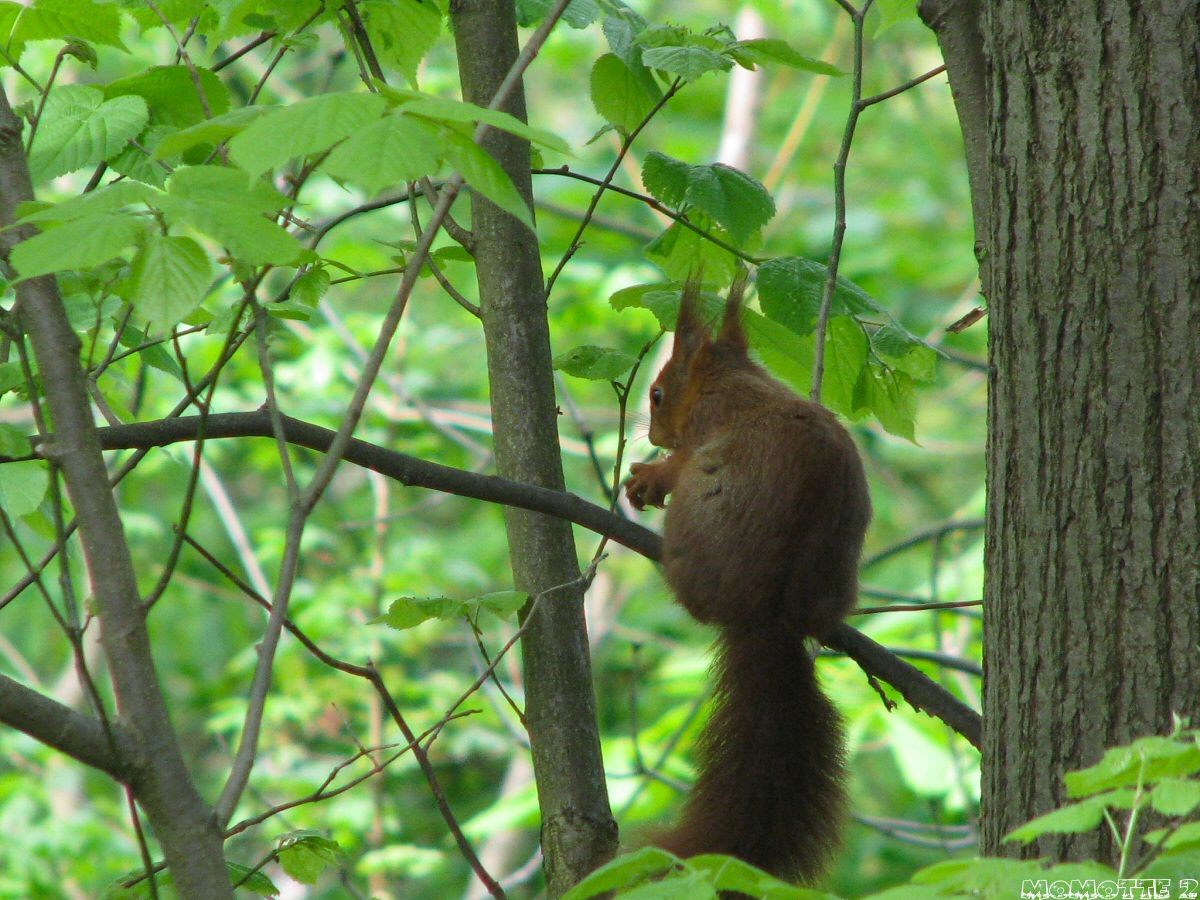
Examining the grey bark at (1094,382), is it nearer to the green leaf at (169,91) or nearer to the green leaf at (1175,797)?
the green leaf at (1175,797)

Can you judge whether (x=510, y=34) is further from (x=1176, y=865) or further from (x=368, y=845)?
(x=368, y=845)

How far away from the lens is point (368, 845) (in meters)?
5.08

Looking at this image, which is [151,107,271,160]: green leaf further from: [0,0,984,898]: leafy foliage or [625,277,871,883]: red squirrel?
[625,277,871,883]: red squirrel

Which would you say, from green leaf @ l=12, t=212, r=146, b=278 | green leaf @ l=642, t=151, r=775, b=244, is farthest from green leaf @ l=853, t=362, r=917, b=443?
green leaf @ l=12, t=212, r=146, b=278

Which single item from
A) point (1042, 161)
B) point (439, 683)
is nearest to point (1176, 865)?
point (1042, 161)

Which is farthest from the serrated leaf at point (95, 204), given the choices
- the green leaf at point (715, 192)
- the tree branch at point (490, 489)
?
the green leaf at point (715, 192)

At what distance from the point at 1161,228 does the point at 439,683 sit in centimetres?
430

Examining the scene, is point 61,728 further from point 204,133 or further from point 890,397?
point 890,397

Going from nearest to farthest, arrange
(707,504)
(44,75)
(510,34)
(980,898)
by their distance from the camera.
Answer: (980,898) → (510,34) → (707,504) → (44,75)

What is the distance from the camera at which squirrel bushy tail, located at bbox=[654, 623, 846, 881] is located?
1565 millimetres

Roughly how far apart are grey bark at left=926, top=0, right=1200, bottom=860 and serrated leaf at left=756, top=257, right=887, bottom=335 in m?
0.45

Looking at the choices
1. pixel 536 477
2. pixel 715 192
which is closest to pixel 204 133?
pixel 536 477

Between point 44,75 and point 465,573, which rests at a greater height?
point 44,75

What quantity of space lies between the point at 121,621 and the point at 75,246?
322mm
